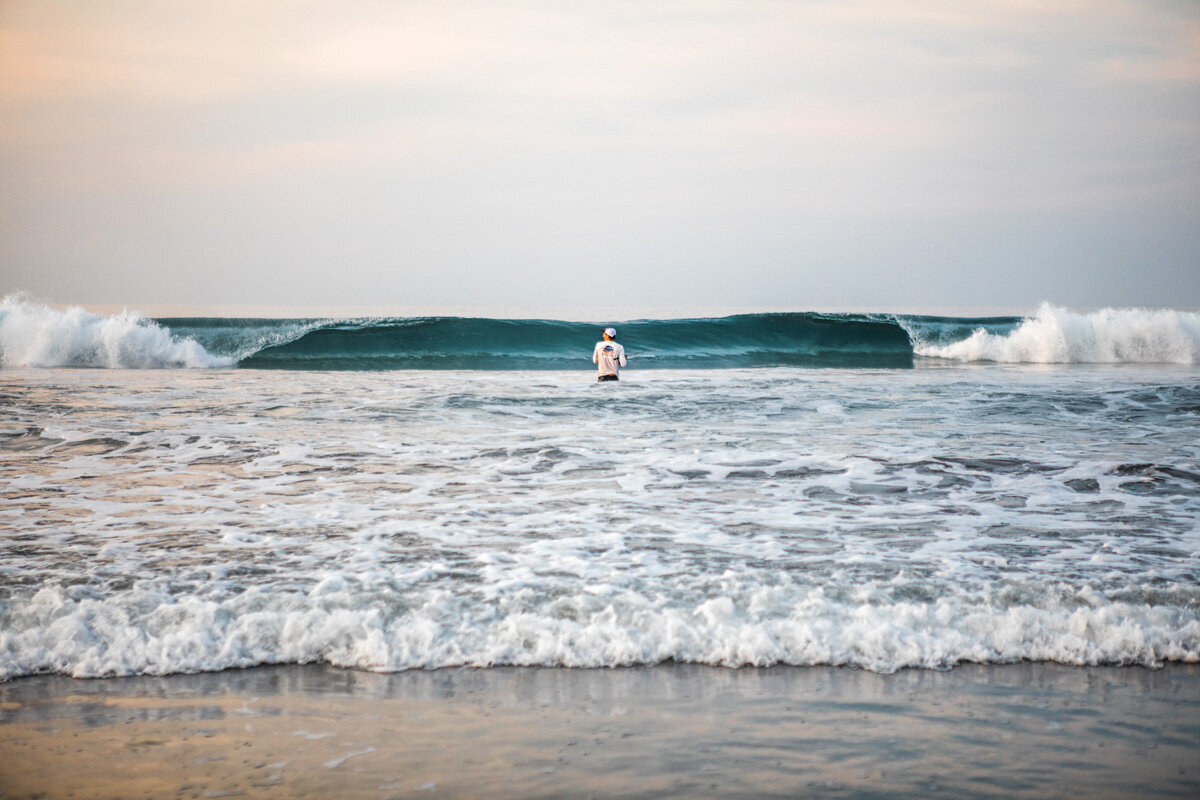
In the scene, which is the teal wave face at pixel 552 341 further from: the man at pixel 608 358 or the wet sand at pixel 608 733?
the wet sand at pixel 608 733

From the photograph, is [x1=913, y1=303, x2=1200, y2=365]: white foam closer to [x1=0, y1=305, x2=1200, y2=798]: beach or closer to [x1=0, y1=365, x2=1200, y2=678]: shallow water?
[x1=0, y1=365, x2=1200, y2=678]: shallow water

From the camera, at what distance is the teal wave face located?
23.6 m

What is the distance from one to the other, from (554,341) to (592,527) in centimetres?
2121

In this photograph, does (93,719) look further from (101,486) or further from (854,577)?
(101,486)

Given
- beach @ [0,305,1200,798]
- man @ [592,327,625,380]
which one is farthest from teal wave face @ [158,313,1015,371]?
beach @ [0,305,1200,798]

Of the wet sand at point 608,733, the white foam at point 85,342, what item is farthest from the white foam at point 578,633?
the white foam at point 85,342

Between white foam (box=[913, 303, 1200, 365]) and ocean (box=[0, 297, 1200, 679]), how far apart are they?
11375mm

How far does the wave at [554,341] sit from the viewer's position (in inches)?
843

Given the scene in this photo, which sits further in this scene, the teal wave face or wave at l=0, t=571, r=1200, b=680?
the teal wave face

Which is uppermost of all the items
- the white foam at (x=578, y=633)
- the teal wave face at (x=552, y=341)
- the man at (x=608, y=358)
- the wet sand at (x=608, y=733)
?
the teal wave face at (x=552, y=341)

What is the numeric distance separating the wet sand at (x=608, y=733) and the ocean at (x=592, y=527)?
0.19 metres

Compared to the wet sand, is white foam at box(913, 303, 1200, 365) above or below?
above

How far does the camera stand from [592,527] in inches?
226

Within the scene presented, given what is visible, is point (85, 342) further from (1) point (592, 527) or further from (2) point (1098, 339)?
(2) point (1098, 339)
